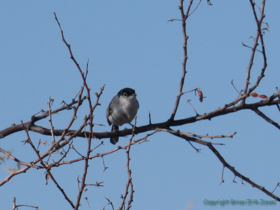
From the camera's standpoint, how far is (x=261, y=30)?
343cm

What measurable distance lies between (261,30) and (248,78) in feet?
1.40

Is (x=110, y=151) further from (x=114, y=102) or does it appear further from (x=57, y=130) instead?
(x=114, y=102)

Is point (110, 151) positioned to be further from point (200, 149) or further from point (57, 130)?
point (57, 130)

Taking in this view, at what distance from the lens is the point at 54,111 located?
4211 millimetres

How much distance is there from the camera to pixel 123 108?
7.81 m

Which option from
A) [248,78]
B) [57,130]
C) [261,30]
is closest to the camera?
[261,30]

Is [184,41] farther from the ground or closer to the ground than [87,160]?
farther from the ground

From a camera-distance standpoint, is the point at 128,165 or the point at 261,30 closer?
the point at 128,165

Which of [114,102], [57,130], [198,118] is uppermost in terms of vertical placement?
[114,102]

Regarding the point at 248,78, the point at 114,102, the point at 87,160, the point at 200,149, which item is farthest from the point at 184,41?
the point at 114,102

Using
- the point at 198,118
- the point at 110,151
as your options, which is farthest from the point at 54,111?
the point at 110,151

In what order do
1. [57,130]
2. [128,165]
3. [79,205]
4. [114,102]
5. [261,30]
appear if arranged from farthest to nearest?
[114,102] < [57,130] < [261,30] < [128,165] < [79,205]

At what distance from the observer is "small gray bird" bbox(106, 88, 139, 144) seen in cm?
782

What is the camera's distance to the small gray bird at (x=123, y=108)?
782 centimetres
